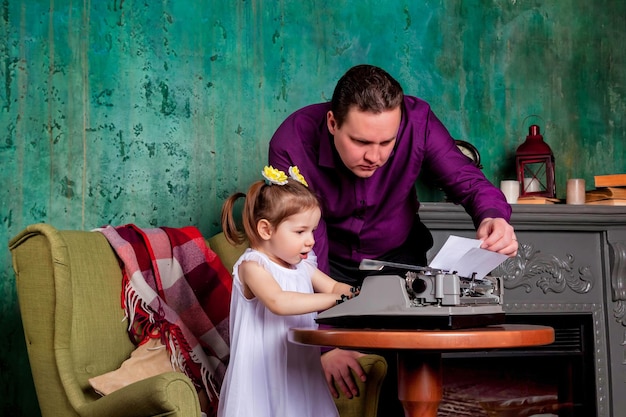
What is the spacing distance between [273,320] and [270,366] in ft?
0.42

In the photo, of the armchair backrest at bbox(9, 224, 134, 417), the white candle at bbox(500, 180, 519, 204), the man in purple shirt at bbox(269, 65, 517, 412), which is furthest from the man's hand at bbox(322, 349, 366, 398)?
the white candle at bbox(500, 180, 519, 204)

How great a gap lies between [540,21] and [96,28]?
225 cm

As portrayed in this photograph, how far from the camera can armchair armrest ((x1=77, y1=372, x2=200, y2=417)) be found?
2.03 meters

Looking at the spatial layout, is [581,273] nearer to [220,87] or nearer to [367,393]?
[367,393]

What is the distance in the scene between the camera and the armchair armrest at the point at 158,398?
2.03m

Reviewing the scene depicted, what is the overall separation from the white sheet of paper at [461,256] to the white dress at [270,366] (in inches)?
18.7

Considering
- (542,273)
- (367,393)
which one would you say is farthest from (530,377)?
(367,393)

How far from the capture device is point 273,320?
2.20 m

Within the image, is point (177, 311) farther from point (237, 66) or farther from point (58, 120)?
point (237, 66)

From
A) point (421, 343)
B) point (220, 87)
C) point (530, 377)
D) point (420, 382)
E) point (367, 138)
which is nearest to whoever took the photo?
point (421, 343)

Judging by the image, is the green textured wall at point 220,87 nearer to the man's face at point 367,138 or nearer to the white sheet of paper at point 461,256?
the man's face at point 367,138

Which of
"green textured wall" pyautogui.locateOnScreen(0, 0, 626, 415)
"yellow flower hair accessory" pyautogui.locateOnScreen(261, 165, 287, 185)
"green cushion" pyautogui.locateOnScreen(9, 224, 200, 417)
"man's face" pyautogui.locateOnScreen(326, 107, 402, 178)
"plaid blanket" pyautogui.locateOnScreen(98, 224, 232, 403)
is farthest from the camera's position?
"green textured wall" pyautogui.locateOnScreen(0, 0, 626, 415)

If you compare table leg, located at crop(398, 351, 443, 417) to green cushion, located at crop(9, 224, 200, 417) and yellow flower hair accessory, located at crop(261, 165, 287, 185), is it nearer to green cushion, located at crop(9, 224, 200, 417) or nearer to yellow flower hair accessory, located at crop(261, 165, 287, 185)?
yellow flower hair accessory, located at crop(261, 165, 287, 185)

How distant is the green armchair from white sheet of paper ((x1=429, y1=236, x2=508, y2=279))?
31.5 inches
